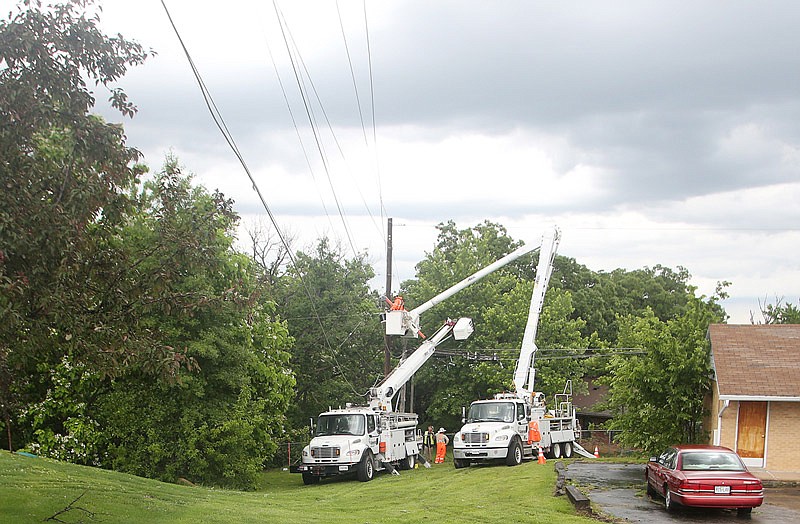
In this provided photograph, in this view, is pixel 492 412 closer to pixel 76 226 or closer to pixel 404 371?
pixel 404 371

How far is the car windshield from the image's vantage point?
16.5m

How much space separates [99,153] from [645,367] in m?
19.2

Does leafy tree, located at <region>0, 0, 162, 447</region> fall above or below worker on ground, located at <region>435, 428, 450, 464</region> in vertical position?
above

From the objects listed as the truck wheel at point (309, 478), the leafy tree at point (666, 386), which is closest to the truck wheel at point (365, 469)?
the truck wheel at point (309, 478)

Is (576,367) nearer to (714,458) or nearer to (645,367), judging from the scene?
(645,367)

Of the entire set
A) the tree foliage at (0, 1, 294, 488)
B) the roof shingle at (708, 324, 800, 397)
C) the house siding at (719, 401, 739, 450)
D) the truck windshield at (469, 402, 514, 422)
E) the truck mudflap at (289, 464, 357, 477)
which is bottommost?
the truck mudflap at (289, 464, 357, 477)

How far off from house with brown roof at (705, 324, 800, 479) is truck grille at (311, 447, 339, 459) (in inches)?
474

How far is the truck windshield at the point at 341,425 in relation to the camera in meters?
28.5

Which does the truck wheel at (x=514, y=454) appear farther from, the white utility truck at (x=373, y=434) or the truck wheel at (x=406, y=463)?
the truck wheel at (x=406, y=463)

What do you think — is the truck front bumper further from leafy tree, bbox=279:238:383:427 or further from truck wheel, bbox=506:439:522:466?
leafy tree, bbox=279:238:383:427

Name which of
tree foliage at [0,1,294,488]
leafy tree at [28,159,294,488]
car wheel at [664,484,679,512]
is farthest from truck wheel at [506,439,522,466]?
tree foliage at [0,1,294,488]

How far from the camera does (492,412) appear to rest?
3052 centimetres

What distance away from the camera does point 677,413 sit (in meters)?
25.1

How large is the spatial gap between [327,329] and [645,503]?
2572cm
